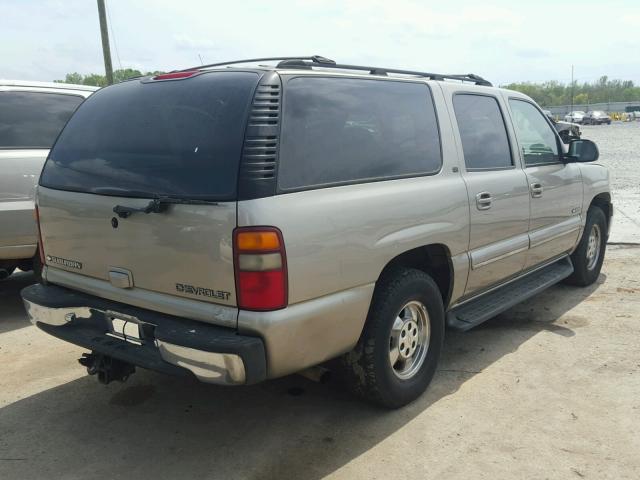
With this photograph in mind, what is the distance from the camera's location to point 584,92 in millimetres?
133875

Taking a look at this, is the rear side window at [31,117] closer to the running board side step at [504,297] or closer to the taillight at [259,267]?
the taillight at [259,267]

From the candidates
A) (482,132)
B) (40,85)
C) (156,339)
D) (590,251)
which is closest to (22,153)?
(40,85)

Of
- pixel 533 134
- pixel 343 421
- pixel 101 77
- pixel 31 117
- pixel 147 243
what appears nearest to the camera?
pixel 147 243

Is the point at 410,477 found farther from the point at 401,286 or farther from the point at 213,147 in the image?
the point at 213,147

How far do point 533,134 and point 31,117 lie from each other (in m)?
4.35

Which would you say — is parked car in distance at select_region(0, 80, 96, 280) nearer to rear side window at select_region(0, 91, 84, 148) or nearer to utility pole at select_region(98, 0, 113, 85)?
rear side window at select_region(0, 91, 84, 148)

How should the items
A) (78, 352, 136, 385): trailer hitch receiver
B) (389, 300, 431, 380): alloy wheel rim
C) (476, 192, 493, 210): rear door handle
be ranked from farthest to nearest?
(476, 192, 493, 210): rear door handle < (389, 300, 431, 380): alloy wheel rim < (78, 352, 136, 385): trailer hitch receiver

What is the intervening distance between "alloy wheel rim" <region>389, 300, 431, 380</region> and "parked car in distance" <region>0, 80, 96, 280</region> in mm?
3372

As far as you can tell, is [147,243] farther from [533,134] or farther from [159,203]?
[533,134]

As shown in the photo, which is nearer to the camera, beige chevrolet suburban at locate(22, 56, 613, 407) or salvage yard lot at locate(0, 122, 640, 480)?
beige chevrolet suburban at locate(22, 56, 613, 407)

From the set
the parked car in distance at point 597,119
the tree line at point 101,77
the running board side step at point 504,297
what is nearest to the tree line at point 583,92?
the parked car in distance at point 597,119

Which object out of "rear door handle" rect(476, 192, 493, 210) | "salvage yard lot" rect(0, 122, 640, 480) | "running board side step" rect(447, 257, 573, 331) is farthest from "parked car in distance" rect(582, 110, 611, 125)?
"rear door handle" rect(476, 192, 493, 210)

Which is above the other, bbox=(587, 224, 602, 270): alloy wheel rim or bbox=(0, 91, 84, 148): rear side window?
bbox=(0, 91, 84, 148): rear side window

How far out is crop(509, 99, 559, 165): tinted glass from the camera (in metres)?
4.56
